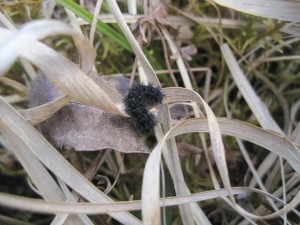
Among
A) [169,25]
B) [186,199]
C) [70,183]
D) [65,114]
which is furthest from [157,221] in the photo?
[169,25]

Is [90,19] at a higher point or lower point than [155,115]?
higher

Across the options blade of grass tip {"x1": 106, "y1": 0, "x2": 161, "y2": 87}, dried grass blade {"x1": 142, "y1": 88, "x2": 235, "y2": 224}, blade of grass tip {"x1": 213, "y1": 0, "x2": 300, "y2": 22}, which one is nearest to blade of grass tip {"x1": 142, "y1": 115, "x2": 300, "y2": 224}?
dried grass blade {"x1": 142, "y1": 88, "x2": 235, "y2": 224}

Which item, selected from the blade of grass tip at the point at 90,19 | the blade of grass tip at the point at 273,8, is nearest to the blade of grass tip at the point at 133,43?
the blade of grass tip at the point at 90,19

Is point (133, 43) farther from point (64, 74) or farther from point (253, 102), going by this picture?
point (253, 102)

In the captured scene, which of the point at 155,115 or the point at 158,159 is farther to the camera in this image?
the point at 155,115

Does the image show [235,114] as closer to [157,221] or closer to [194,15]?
[194,15]

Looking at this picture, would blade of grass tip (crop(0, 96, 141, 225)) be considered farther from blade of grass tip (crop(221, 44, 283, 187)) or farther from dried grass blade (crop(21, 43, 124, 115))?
blade of grass tip (crop(221, 44, 283, 187))

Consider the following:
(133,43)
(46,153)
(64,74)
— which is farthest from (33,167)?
(133,43)

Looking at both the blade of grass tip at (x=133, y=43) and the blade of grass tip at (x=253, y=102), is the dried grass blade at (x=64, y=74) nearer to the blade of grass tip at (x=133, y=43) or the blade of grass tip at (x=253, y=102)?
the blade of grass tip at (x=133, y=43)
